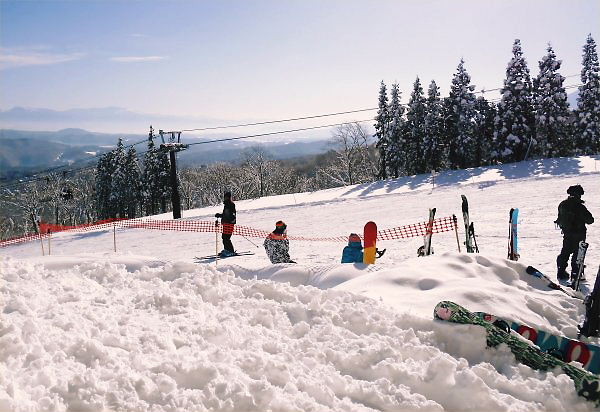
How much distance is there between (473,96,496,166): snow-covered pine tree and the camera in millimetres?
44250

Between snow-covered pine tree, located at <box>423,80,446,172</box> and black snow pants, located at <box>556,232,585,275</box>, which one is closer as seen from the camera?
black snow pants, located at <box>556,232,585,275</box>

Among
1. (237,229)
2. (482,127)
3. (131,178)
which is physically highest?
(482,127)

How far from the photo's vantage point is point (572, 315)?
713cm

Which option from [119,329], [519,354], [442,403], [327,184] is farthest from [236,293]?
[327,184]

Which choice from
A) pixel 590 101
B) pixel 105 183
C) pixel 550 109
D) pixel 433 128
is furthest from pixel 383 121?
pixel 105 183

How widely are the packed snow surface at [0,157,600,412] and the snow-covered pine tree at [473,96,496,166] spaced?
3700 cm

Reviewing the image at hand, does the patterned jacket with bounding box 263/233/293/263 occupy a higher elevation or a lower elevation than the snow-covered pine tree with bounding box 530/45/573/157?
lower

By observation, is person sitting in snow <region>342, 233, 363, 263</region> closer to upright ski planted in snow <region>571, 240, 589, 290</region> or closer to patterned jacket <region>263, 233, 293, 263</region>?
patterned jacket <region>263, 233, 293, 263</region>

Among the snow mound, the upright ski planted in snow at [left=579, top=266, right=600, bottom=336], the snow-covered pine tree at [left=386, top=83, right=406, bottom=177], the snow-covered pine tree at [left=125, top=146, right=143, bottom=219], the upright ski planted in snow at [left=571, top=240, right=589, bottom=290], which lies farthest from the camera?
the snow-covered pine tree at [left=125, top=146, right=143, bottom=219]

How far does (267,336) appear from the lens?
585 centimetres

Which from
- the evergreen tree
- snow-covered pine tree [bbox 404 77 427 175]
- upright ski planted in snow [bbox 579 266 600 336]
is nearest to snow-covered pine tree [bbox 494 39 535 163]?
snow-covered pine tree [bbox 404 77 427 175]

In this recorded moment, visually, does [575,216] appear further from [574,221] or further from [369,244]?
[369,244]

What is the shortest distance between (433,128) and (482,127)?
18.5ft

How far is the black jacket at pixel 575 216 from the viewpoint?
8789 mm
